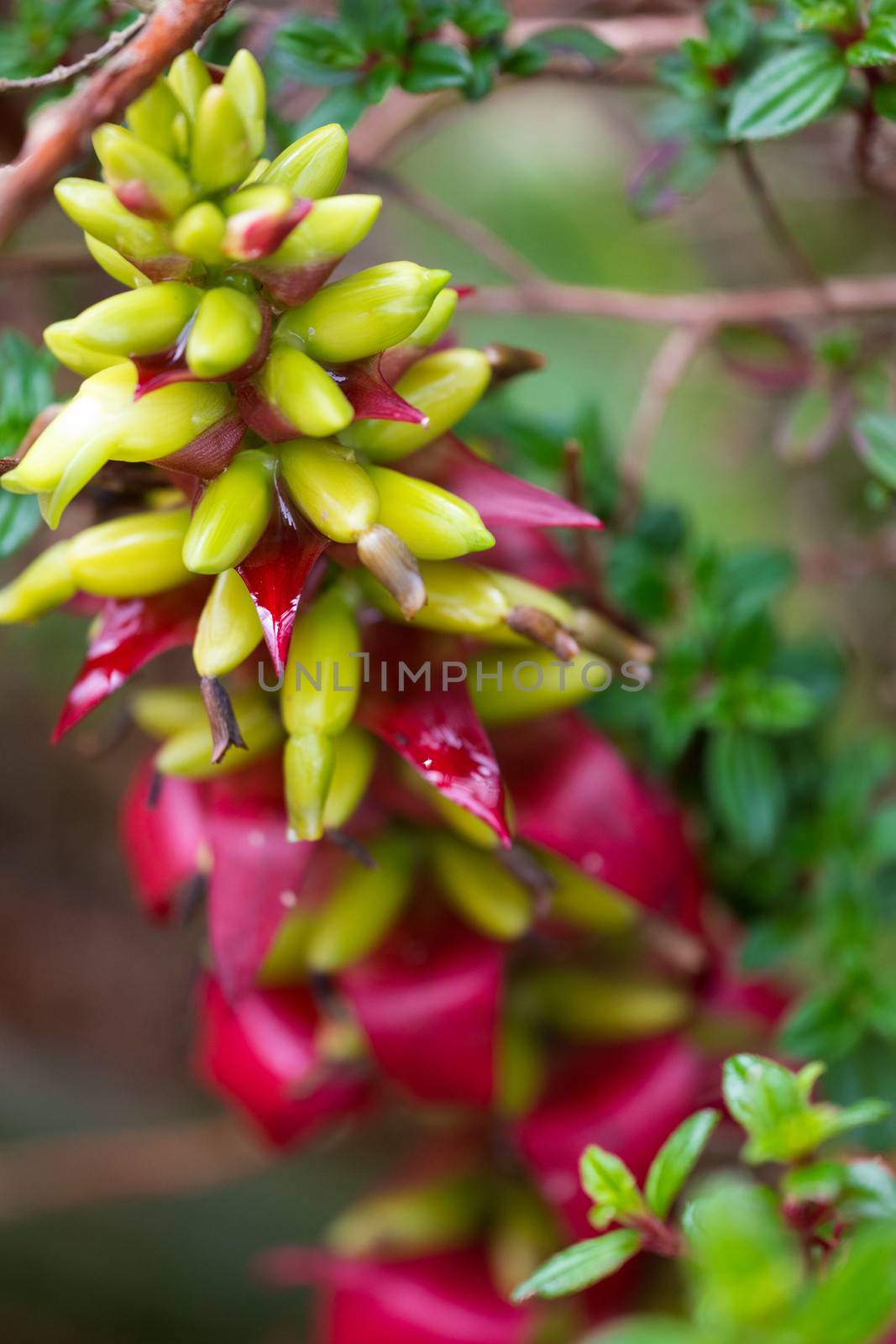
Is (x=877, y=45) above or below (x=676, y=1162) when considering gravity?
above

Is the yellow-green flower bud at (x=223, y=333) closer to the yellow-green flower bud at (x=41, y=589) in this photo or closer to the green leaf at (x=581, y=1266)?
the yellow-green flower bud at (x=41, y=589)

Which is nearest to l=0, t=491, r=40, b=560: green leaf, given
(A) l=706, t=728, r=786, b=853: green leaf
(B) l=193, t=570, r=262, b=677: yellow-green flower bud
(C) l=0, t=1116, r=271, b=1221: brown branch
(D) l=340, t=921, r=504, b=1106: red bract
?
(B) l=193, t=570, r=262, b=677: yellow-green flower bud

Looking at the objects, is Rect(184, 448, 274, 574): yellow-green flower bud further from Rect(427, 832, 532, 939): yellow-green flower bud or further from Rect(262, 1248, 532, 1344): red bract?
Rect(262, 1248, 532, 1344): red bract

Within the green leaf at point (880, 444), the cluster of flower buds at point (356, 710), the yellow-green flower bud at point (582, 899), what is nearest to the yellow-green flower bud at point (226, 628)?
the cluster of flower buds at point (356, 710)

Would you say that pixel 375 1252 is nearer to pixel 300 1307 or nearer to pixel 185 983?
pixel 300 1307

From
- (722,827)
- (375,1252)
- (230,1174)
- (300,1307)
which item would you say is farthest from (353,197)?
(300,1307)

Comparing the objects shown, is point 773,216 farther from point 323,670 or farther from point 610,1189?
point 610,1189

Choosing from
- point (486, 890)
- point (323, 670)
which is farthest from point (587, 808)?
point (323, 670)

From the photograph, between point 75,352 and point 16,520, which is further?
point 16,520
